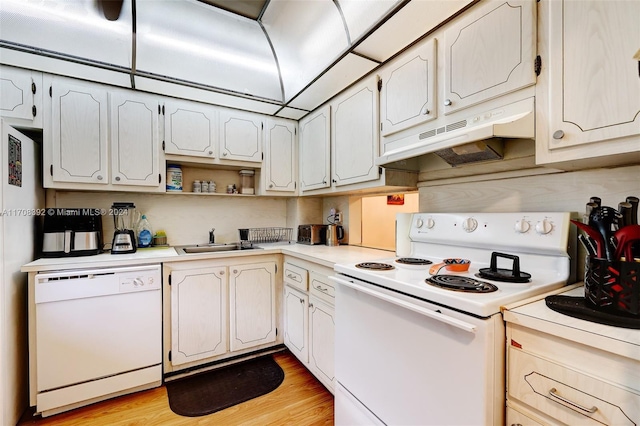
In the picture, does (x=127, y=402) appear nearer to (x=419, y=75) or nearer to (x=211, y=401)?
(x=211, y=401)

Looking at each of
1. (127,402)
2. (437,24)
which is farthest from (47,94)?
(437,24)

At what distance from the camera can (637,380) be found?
60 centimetres

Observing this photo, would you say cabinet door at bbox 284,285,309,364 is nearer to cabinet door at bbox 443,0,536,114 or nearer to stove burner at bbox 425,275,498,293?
stove burner at bbox 425,275,498,293

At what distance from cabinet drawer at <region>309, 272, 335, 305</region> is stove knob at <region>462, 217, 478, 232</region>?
81 cm

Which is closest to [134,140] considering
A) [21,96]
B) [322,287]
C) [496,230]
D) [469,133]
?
[21,96]

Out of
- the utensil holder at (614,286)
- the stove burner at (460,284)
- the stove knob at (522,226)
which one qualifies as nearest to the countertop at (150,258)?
the stove burner at (460,284)

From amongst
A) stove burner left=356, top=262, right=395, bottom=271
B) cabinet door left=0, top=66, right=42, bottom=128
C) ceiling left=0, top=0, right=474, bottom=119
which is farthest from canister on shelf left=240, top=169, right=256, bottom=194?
stove burner left=356, top=262, right=395, bottom=271

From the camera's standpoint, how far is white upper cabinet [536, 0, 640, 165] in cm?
83

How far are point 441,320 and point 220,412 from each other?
4.93 feet

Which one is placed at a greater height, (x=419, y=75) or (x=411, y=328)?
(x=419, y=75)

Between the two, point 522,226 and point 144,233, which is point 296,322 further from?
point 522,226

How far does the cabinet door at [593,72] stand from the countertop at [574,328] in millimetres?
557

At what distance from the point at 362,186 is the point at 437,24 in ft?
3.16

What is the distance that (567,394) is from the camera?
27.3 inches
